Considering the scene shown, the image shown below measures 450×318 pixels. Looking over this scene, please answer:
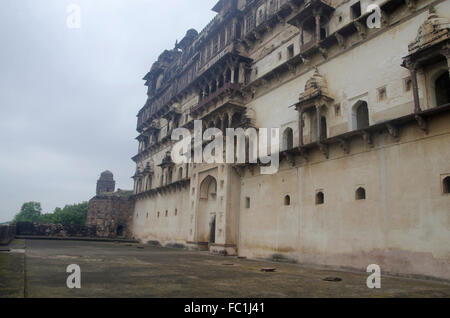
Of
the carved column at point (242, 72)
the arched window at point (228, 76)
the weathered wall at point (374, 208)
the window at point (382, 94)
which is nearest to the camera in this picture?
the weathered wall at point (374, 208)

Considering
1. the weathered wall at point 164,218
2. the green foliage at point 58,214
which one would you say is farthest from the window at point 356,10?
the green foliage at point 58,214

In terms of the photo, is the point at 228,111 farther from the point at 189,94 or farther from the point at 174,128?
the point at 174,128

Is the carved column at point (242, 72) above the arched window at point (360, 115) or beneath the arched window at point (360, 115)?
above

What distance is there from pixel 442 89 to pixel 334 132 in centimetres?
465

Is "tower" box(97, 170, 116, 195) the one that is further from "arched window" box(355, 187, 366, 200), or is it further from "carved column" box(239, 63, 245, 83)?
"arched window" box(355, 187, 366, 200)

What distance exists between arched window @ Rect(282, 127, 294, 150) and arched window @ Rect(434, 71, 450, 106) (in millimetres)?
7795

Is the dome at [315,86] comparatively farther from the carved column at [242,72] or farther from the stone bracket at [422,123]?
the carved column at [242,72]

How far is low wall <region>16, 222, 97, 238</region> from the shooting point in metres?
37.8

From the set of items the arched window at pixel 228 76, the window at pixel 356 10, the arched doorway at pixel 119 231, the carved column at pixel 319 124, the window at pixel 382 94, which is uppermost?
the arched window at pixel 228 76

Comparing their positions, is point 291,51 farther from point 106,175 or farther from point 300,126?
point 106,175

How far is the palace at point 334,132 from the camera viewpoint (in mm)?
11742

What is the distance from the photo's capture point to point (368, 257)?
1292cm

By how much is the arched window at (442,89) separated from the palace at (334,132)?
0.04 m

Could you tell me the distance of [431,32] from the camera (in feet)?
38.7
